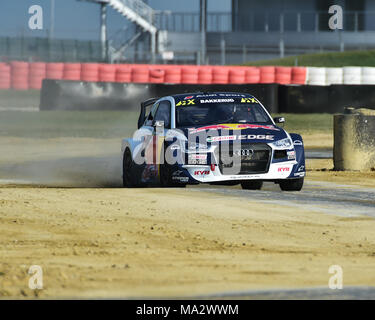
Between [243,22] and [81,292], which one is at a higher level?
[243,22]

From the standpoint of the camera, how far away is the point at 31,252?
7922 mm

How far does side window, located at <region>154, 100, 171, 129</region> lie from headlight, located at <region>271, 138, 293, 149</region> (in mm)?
1595

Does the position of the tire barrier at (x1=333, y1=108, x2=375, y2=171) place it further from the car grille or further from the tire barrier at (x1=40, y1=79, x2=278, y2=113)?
the tire barrier at (x1=40, y1=79, x2=278, y2=113)

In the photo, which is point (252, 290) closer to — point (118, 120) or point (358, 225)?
point (358, 225)

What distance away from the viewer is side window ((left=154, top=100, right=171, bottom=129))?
12743 mm

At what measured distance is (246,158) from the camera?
1166 cm

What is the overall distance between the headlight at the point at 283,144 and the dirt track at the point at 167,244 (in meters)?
1.06

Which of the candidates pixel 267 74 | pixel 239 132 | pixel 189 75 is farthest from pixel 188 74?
pixel 239 132

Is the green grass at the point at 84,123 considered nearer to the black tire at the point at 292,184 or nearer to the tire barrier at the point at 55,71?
the tire barrier at the point at 55,71

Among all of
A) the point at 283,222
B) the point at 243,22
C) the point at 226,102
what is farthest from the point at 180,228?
the point at 243,22

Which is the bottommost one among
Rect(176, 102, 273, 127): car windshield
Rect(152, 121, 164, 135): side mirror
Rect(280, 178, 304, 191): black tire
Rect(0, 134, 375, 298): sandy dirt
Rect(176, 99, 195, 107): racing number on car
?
Rect(0, 134, 375, 298): sandy dirt

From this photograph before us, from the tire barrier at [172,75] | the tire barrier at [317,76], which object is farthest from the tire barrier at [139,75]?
the tire barrier at [317,76]

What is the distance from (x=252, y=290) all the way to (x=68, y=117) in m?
25.6

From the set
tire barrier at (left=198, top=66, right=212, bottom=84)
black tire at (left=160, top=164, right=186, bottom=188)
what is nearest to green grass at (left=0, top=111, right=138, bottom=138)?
tire barrier at (left=198, top=66, right=212, bottom=84)
